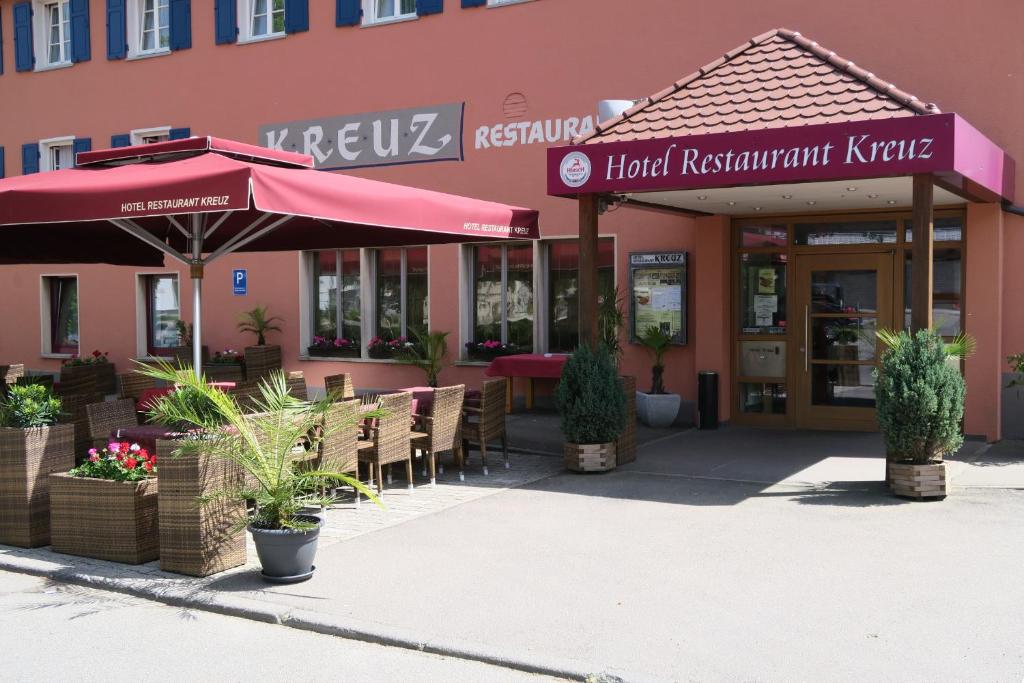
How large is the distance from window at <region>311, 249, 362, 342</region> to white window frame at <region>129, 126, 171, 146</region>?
400cm

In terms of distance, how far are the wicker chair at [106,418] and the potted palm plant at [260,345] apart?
6.77 meters

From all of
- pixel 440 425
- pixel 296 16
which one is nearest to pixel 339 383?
pixel 440 425

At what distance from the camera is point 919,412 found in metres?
8.14

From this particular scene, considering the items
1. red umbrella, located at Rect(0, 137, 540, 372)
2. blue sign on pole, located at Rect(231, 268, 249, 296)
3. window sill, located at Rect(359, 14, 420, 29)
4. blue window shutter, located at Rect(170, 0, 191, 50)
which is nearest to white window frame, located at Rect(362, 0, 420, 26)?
window sill, located at Rect(359, 14, 420, 29)

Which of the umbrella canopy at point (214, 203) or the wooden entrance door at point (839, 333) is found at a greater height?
the umbrella canopy at point (214, 203)

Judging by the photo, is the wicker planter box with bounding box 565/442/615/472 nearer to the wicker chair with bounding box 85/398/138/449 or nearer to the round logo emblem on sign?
the round logo emblem on sign

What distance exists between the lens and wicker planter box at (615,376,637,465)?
10.0 m

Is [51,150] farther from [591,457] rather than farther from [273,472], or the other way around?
[273,472]

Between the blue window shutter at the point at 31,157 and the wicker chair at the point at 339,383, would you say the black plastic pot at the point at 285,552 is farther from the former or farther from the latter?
the blue window shutter at the point at 31,157

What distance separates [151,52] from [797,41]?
1239 cm

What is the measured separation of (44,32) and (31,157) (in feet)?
8.19

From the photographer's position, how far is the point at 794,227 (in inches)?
483

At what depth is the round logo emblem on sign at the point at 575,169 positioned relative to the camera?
952 cm

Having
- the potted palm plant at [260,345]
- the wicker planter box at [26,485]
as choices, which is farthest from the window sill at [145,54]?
the wicker planter box at [26,485]
